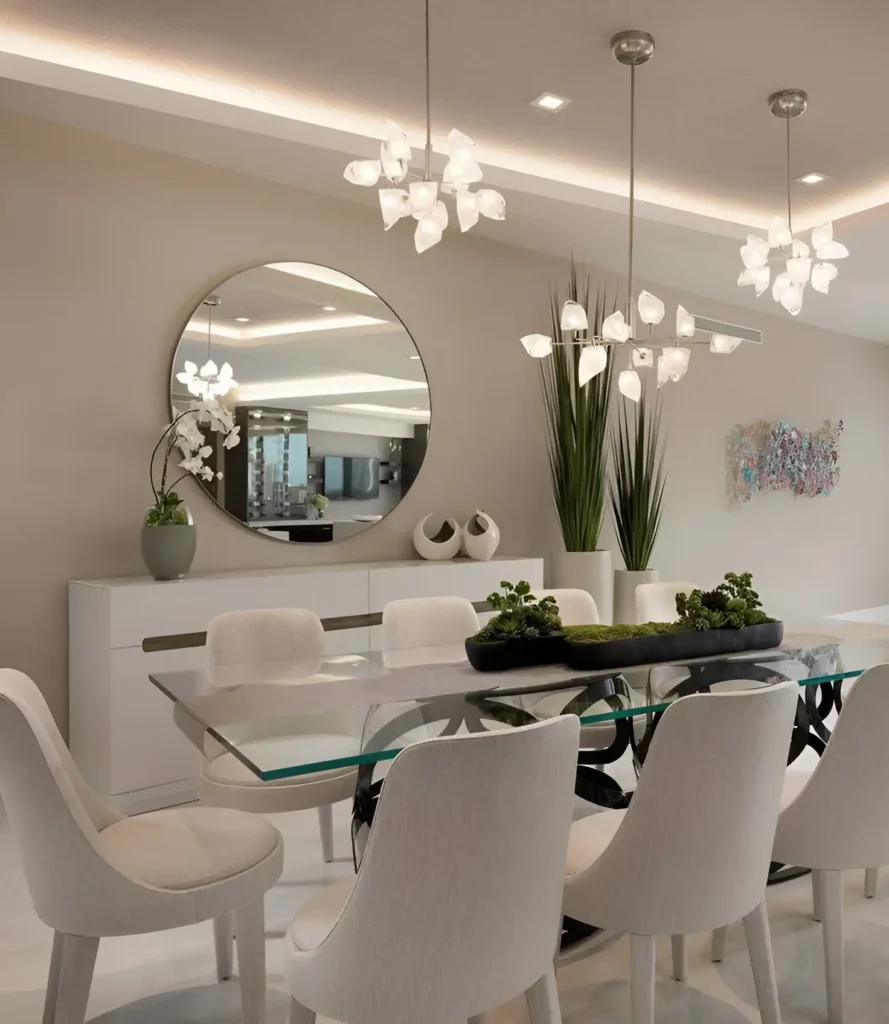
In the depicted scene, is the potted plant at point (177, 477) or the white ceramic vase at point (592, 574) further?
the white ceramic vase at point (592, 574)

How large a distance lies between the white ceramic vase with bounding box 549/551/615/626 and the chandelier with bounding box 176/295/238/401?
6.63ft

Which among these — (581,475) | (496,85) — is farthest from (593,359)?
(581,475)

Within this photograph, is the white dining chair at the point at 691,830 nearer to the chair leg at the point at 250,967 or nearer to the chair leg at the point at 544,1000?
the chair leg at the point at 544,1000

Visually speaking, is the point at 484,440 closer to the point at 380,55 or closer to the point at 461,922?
the point at 380,55

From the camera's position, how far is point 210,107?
355cm

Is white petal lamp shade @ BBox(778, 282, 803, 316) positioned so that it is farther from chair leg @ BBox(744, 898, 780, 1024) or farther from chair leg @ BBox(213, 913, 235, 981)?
chair leg @ BBox(213, 913, 235, 981)

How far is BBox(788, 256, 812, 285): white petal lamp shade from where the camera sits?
10.2 feet

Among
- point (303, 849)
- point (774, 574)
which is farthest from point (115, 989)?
point (774, 574)

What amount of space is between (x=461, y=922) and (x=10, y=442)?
9.57 ft

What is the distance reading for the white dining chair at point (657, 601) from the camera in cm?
361

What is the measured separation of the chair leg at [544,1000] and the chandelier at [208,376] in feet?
Answer: 10.0

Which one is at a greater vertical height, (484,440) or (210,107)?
(210,107)

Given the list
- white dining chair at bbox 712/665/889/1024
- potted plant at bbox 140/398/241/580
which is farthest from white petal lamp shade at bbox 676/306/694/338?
potted plant at bbox 140/398/241/580

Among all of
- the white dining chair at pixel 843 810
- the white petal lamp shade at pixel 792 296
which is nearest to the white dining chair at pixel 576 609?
the white petal lamp shade at pixel 792 296
